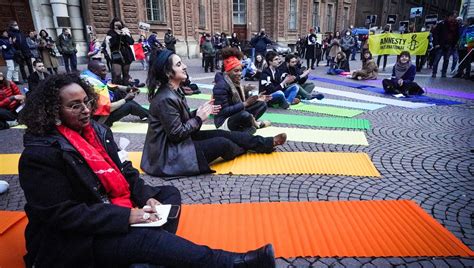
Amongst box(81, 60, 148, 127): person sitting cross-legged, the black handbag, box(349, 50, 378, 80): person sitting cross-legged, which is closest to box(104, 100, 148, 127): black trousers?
box(81, 60, 148, 127): person sitting cross-legged

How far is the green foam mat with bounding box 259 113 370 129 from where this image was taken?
581 centimetres

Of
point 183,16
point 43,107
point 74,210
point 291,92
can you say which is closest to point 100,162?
point 74,210

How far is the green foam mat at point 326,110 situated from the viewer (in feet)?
22.1

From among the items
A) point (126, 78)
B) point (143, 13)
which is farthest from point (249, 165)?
point (143, 13)

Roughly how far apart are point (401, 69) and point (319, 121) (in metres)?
4.34

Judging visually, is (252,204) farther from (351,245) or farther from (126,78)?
(126,78)

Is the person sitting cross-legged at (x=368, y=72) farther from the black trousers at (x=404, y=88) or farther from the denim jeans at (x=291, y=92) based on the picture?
the denim jeans at (x=291, y=92)

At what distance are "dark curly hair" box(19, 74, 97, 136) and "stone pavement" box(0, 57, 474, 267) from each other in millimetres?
1739

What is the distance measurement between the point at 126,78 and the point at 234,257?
883 cm

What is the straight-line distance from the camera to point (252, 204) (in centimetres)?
304

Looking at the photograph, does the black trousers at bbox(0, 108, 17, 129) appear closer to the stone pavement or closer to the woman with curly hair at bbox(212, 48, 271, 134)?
the stone pavement

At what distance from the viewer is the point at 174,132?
10.8 feet

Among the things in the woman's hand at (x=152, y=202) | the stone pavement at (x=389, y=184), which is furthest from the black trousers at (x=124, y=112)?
the woman's hand at (x=152, y=202)

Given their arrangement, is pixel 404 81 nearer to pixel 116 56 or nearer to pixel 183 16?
pixel 116 56
